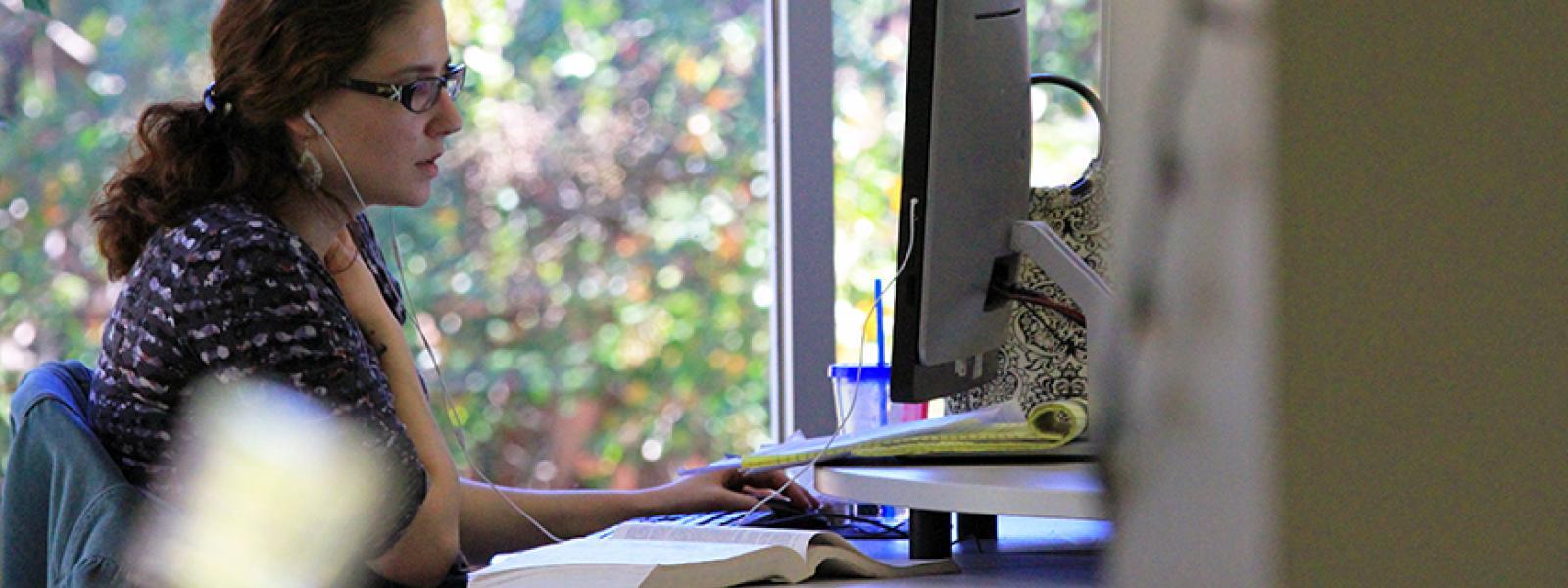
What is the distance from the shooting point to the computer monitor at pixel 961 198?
114 centimetres

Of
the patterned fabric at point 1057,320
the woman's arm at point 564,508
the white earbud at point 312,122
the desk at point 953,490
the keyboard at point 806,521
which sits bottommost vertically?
the woman's arm at point 564,508

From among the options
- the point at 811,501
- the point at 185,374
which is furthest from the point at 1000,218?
the point at 185,374

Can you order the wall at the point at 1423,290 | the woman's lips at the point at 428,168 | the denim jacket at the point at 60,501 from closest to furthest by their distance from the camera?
the wall at the point at 1423,290 < the denim jacket at the point at 60,501 < the woman's lips at the point at 428,168

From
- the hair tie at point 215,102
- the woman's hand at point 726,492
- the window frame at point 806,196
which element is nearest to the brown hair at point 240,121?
the hair tie at point 215,102

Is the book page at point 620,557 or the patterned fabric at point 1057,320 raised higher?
the patterned fabric at point 1057,320

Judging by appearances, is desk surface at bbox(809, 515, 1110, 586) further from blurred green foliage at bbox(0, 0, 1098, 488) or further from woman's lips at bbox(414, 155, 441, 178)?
blurred green foliage at bbox(0, 0, 1098, 488)

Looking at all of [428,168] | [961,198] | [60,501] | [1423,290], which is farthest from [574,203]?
[1423,290]

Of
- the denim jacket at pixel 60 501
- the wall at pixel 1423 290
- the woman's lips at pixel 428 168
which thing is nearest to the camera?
the wall at pixel 1423 290

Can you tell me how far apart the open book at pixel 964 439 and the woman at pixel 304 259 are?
0.68ft

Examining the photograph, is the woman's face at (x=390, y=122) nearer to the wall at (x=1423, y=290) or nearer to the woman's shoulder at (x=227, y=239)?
the woman's shoulder at (x=227, y=239)

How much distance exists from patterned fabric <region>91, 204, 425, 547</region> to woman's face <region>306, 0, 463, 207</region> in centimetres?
18

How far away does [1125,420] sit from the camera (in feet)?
0.54

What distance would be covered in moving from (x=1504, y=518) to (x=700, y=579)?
87cm

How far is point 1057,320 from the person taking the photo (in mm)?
1472
